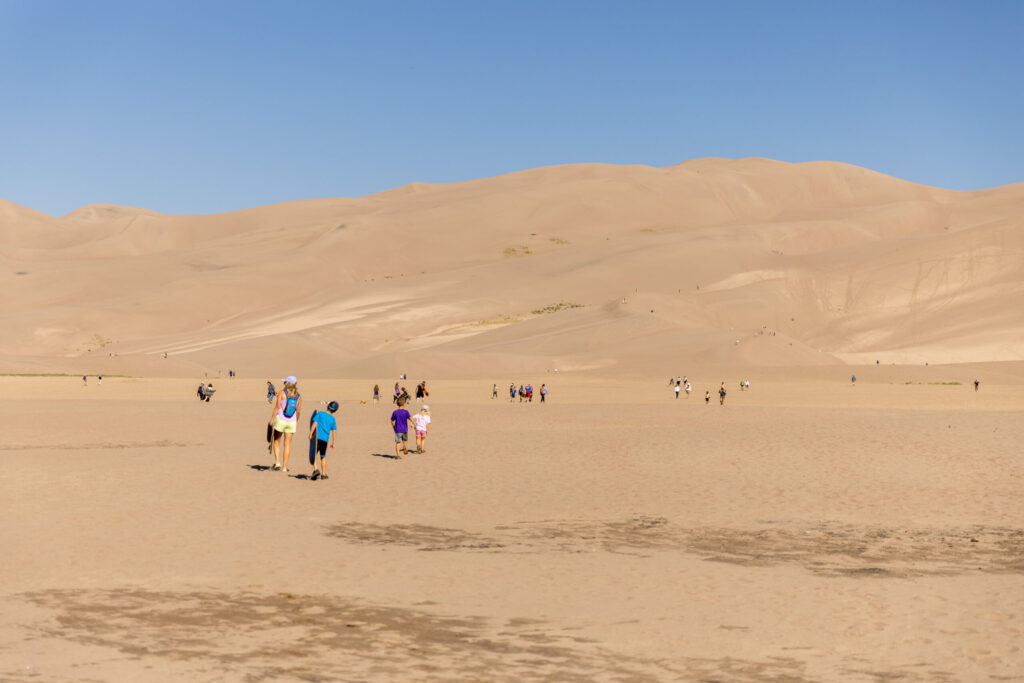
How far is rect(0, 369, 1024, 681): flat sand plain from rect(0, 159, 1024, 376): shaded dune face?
48.1 m

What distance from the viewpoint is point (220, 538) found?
39.9ft

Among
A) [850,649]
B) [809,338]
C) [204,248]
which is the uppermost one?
[204,248]

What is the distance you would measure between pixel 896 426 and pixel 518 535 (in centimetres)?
1766

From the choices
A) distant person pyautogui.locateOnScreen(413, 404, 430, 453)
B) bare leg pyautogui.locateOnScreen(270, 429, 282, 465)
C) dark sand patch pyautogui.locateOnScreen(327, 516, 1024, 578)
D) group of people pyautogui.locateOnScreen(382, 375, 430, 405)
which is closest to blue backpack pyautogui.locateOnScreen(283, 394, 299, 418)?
bare leg pyautogui.locateOnScreen(270, 429, 282, 465)

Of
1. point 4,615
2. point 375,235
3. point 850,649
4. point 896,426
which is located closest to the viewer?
point 850,649

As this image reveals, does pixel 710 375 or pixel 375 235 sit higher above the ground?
pixel 375 235

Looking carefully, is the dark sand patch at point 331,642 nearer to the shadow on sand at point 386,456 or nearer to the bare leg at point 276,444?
the bare leg at point 276,444

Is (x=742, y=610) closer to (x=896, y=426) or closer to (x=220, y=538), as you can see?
(x=220, y=538)

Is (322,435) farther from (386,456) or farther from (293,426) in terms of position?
(386,456)

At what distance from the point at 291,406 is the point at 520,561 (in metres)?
8.42

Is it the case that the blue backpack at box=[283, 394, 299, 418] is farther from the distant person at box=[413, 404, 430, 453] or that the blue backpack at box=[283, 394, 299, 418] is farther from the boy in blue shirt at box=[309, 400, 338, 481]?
the distant person at box=[413, 404, 430, 453]

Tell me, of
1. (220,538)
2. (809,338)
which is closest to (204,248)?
(809,338)

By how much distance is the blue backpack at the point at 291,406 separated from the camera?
61.0 ft

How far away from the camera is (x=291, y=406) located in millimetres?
18609
